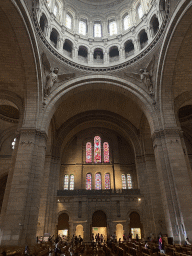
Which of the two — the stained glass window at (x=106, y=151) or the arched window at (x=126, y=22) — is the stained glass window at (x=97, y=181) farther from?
the arched window at (x=126, y=22)

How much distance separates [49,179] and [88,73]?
40.0 feet

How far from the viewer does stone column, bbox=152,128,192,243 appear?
12.0m

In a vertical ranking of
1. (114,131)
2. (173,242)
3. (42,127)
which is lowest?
(173,242)

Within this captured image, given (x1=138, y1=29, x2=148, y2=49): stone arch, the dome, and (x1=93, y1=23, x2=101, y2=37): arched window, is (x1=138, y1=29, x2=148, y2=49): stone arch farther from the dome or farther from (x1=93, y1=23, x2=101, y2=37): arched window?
(x1=93, y1=23, x2=101, y2=37): arched window

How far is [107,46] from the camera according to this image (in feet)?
69.3

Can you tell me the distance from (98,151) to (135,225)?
33.0ft

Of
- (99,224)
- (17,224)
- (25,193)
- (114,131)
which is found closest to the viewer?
(17,224)

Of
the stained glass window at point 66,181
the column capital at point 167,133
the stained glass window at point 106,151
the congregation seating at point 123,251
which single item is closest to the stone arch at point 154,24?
the column capital at point 167,133

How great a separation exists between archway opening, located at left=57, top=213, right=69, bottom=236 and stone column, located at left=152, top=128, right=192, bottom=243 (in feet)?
38.0

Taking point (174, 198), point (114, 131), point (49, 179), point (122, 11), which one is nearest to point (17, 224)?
point (49, 179)

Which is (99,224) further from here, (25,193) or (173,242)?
(25,193)

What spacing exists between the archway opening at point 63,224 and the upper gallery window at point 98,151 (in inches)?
293

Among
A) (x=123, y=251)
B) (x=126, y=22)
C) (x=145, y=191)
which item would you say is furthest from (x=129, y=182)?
(x=126, y=22)

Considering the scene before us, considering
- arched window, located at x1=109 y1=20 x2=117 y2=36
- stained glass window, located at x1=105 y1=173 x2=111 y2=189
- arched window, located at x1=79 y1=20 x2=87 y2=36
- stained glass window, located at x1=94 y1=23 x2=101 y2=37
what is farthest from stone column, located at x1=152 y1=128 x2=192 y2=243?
arched window, located at x1=79 y1=20 x2=87 y2=36
